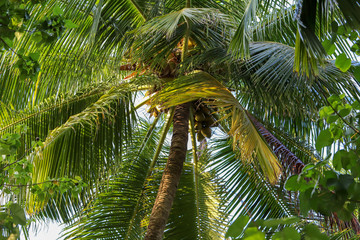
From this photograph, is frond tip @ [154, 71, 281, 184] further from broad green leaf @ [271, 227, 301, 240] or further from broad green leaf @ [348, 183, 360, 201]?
broad green leaf @ [271, 227, 301, 240]

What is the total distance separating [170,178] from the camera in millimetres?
5012

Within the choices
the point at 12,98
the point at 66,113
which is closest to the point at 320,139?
the point at 66,113

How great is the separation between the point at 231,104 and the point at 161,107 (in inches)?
31.1

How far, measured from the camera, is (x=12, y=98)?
20.3 ft

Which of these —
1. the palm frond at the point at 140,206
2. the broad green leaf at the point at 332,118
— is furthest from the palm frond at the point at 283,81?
the broad green leaf at the point at 332,118

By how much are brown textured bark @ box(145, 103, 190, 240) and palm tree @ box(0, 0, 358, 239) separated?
1 centimetres

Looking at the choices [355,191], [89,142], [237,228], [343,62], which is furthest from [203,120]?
[237,228]

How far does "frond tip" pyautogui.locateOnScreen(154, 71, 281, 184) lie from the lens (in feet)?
15.4

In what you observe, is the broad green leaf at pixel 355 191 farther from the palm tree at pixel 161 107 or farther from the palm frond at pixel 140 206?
the palm frond at pixel 140 206

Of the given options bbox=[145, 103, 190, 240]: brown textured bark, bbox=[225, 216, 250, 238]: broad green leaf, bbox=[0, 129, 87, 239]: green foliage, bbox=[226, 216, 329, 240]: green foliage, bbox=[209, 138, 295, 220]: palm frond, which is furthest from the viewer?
bbox=[209, 138, 295, 220]: palm frond

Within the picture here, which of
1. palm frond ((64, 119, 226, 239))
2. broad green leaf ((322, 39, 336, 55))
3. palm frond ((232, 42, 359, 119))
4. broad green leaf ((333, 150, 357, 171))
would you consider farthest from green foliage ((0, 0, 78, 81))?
palm frond ((64, 119, 226, 239))

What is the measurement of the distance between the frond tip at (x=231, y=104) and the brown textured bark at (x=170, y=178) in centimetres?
53

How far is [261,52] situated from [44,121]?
8.47 ft

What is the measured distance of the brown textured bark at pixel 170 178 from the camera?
4.60m
